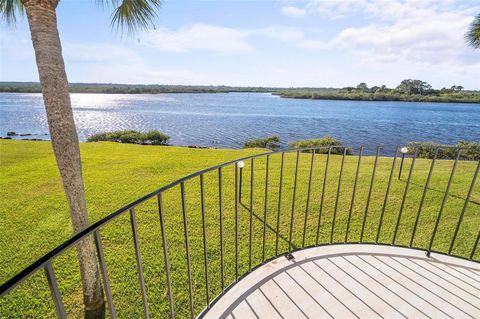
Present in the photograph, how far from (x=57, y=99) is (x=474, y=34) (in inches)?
244

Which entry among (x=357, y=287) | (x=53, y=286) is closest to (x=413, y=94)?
(x=357, y=287)

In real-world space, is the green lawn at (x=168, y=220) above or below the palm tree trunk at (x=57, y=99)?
below

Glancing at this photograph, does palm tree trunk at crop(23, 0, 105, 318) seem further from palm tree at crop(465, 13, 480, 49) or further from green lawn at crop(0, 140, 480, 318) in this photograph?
palm tree at crop(465, 13, 480, 49)

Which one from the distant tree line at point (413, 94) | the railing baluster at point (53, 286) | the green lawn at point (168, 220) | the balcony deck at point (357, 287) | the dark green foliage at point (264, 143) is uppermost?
the distant tree line at point (413, 94)

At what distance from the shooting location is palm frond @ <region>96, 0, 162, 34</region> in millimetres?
2330

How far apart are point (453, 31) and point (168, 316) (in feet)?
22.9

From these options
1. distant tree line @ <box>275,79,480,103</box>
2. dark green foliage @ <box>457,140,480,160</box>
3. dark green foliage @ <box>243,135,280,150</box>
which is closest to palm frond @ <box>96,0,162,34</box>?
dark green foliage @ <box>457,140,480,160</box>

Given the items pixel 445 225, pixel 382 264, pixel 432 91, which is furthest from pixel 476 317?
pixel 432 91

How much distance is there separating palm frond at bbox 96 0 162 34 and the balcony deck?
2.67 metres

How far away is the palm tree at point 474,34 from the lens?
13.6 ft

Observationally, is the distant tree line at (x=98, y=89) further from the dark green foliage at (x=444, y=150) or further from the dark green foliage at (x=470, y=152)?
the dark green foliage at (x=470, y=152)

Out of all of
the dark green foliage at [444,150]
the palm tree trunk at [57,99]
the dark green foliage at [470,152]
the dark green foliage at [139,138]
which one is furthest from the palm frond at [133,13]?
the dark green foliage at [139,138]

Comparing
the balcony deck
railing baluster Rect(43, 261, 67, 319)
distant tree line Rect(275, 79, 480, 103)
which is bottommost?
the balcony deck

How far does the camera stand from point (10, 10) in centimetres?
224
